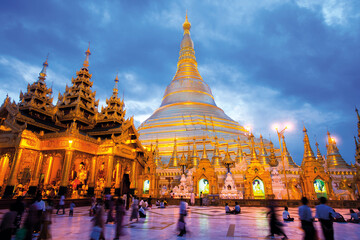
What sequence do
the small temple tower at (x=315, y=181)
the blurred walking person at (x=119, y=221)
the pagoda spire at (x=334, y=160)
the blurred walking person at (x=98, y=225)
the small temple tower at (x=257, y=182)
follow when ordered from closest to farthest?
the blurred walking person at (x=98, y=225), the blurred walking person at (x=119, y=221), the small temple tower at (x=315, y=181), the small temple tower at (x=257, y=182), the pagoda spire at (x=334, y=160)

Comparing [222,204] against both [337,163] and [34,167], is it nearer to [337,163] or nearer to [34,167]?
[34,167]

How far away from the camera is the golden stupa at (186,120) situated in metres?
36.3

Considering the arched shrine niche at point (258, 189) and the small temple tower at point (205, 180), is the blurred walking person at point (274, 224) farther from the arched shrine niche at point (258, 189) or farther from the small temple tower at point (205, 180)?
the small temple tower at point (205, 180)

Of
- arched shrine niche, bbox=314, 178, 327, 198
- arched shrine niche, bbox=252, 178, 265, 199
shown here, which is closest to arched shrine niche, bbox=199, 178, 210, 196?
arched shrine niche, bbox=252, 178, 265, 199

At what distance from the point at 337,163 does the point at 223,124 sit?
62.0 ft

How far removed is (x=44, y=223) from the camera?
15.5ft

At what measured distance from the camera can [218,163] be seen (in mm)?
26016

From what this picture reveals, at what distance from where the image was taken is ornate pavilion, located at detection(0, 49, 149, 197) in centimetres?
1402

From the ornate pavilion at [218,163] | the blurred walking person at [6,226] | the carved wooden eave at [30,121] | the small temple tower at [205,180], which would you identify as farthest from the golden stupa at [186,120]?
the blurred walking person at [6,226]

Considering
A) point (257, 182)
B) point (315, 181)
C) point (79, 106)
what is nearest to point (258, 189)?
point (257, 182)

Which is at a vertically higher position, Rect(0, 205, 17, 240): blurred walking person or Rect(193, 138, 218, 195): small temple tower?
Rect(193, 138, 218, 195): small temple tower

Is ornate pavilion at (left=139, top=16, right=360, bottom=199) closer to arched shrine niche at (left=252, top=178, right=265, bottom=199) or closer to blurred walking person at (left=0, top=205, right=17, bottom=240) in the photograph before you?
arched shrine niche at (left=252, top=178, right=265, bottom=199)

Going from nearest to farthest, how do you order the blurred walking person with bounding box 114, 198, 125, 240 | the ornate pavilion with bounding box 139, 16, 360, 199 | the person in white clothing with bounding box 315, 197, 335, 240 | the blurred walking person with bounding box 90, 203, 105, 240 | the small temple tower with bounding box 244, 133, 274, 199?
1. the blurred walking person with bounding box 90, 203, 105, 240
2. the person in white clothing with bounding box 315, 197, 335, 240
3. the blurred walking person with bounding box 114, 198, 125, 240
4. the small temple tower with bounding box 244, 133, 274, 199
5. the ornate pavilion with bounding box 139, 16, 360, 199

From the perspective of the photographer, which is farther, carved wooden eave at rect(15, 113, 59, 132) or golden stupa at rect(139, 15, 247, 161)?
golden stupa at rect(139, 15, 247, 161)
